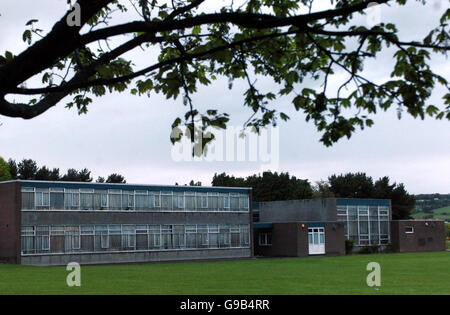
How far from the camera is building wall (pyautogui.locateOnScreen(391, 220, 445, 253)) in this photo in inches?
2825

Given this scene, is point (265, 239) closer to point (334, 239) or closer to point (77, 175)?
point (334, 239)

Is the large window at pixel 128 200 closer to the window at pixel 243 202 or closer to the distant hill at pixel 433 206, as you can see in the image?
the window at pixel 243 202

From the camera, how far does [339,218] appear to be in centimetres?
6838

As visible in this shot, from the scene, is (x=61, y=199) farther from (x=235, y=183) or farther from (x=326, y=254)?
(x=235, y=183)

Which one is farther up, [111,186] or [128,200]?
[111,186]

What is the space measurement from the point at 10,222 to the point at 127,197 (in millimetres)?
10210

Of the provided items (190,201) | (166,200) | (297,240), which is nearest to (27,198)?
(166,200)

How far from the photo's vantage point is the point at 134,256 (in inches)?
2206

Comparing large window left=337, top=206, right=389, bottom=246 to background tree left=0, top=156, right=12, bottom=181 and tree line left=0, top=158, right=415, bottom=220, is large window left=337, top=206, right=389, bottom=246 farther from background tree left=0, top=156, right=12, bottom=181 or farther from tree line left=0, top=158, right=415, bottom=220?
background tree left=0, top=156, right=12, bottom=181

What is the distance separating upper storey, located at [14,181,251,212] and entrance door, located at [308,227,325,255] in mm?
7287

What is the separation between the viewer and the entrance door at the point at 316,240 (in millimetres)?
64938

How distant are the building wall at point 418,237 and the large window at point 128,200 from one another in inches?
745

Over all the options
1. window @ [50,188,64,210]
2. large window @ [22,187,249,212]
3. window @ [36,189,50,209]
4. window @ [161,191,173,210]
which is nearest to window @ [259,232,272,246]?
large window @ [22,187,249,212]
